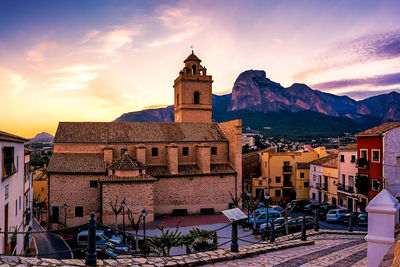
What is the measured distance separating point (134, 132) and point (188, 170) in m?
6.27

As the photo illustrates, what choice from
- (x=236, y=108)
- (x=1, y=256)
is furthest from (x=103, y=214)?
(x=236, y=108)

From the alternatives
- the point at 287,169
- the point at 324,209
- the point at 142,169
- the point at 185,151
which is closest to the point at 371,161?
the point at 324,209

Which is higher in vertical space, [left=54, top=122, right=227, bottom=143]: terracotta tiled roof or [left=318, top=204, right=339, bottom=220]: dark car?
[left=54, top=122, right=227, bottom=143]: terracotta tiled roof

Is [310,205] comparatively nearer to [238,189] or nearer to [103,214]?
[238,189]

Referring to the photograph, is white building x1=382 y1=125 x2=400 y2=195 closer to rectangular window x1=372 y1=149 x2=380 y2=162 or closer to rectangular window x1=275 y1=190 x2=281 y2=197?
rectangular window x1=372 y1=149 x2=380 y2=162

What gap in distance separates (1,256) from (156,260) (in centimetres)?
312

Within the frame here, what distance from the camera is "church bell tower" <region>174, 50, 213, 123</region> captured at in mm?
35812

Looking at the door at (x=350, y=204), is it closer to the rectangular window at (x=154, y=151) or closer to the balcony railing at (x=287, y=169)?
the balcony railing at (x=287, y=169)

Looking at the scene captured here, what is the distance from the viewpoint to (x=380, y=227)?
428 cm

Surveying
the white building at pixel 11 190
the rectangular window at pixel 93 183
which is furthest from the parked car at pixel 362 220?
the white building at pixel 11 190

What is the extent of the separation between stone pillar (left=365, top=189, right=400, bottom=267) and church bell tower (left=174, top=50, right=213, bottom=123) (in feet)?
105

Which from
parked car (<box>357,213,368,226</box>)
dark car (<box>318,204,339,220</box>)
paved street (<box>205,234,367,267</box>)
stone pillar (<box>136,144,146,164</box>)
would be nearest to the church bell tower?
stone pillar (<box>136,144,146,164</box>)

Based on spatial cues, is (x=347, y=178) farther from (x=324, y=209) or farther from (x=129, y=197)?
(x=129, y=197)

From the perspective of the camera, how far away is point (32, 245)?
21.7 m
